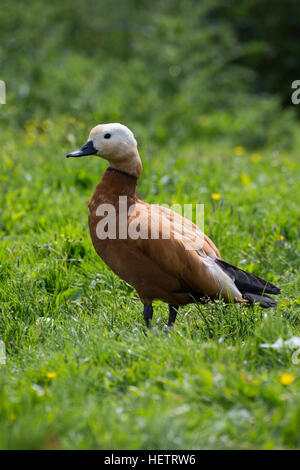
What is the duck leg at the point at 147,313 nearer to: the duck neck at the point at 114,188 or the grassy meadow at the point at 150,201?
the grassy meadow at the point at 150,201

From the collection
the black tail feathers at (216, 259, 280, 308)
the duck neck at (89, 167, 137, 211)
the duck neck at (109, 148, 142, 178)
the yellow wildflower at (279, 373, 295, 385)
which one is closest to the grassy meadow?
the yellow wildflower at (279, 373, 295, 385)

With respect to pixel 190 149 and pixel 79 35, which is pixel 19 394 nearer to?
pixel 190 149

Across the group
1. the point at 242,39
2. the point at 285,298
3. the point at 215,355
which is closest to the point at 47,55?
the point at 242,39

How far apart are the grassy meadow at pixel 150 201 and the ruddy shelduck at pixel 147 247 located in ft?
0.57

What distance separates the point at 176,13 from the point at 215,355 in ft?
28.3

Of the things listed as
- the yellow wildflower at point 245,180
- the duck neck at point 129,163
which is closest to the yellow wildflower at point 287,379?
the duck neck at point 129,163

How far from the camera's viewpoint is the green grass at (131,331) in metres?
2.34

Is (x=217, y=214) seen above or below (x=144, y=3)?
below

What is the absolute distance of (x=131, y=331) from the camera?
3.30m

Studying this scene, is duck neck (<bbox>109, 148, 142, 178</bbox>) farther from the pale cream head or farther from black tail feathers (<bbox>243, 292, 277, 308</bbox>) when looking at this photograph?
black tail feathers (<bbox>243, 292, 277, 308</bbox>)

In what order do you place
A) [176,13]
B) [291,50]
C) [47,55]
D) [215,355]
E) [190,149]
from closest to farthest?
[215,355] → [190,149] → [47,55] → [176,13] → [291,50]

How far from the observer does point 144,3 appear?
35.0 feet

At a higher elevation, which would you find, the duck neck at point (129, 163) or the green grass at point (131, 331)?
the duck neck at point (129, 163)

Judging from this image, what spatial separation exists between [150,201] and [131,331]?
2013 millimetres
